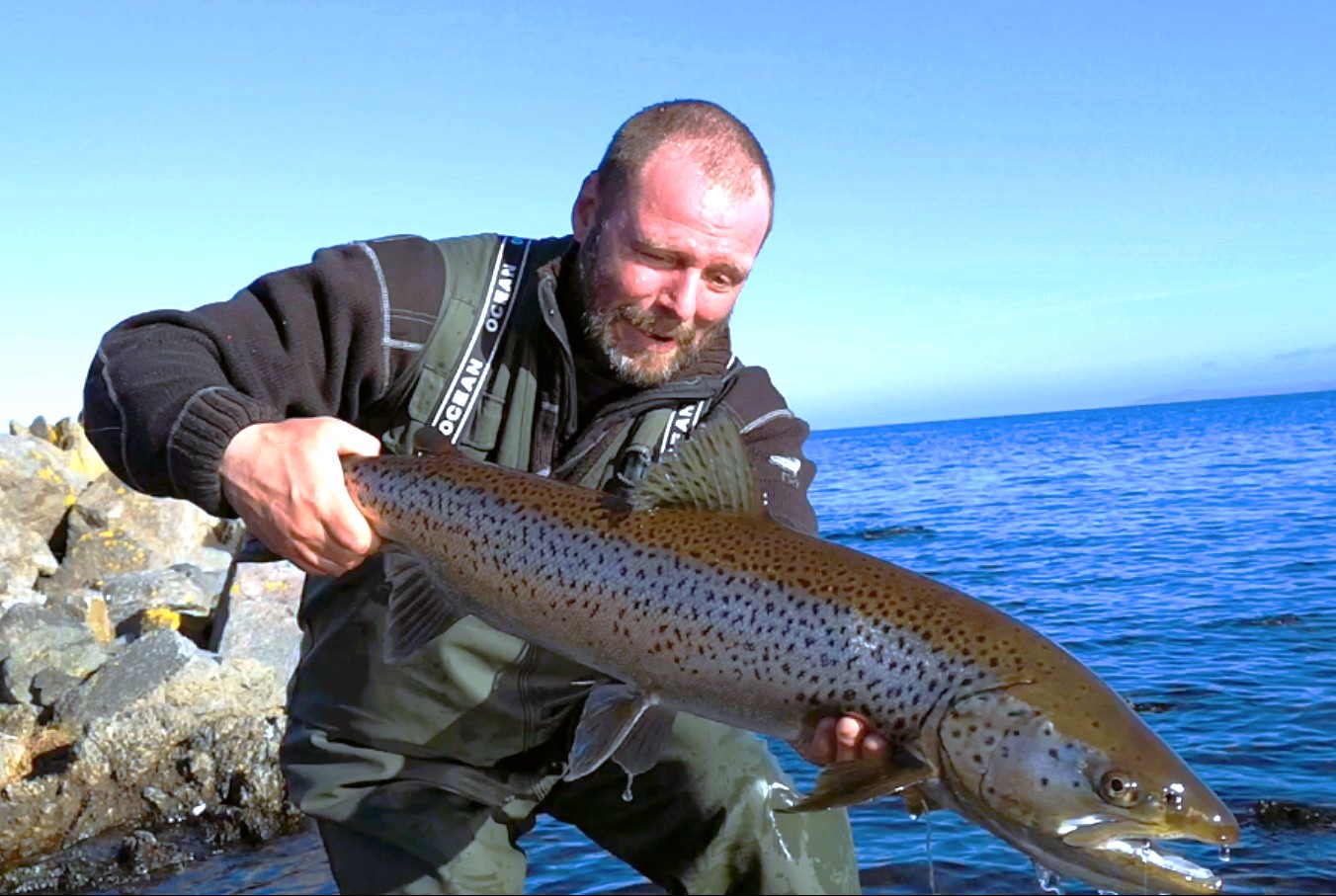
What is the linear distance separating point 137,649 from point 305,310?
6.73 meters

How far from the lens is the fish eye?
3080 mm

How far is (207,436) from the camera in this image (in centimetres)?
375

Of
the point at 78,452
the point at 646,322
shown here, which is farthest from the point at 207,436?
the point at 78,452

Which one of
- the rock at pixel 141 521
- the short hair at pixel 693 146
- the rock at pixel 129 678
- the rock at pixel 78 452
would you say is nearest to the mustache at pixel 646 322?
the short hair at pixel 693 146

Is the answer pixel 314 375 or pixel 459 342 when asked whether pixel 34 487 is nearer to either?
pixel 314 375

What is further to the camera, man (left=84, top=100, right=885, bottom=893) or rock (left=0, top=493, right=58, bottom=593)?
rock (left=0, top=493, right=58, bottom=593)

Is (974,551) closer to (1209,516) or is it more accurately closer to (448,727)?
(1209,516)

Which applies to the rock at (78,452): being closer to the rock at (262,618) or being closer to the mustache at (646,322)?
the rock at (262,618)

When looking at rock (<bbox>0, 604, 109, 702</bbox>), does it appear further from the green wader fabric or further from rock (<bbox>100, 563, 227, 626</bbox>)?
the green wader fabric

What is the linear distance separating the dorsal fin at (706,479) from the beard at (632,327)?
86 centimetres

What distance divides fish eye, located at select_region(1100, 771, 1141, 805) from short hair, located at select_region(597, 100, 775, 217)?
2450 millimetres

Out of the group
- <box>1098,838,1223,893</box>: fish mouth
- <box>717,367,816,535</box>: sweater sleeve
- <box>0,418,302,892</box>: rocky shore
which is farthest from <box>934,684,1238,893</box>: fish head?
<box>0,418,302,892</box>: rocky shore

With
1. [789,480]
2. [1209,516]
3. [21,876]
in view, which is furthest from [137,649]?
[1209,516]

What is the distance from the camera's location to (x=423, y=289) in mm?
4418
